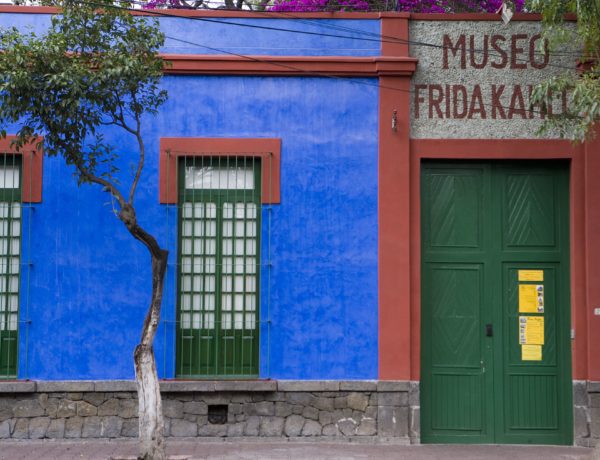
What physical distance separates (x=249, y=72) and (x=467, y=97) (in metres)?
2.72

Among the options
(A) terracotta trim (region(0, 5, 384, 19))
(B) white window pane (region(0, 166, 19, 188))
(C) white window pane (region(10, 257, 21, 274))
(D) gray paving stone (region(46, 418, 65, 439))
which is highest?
(A) terracotta trim (region(0, 5, 384, 19))

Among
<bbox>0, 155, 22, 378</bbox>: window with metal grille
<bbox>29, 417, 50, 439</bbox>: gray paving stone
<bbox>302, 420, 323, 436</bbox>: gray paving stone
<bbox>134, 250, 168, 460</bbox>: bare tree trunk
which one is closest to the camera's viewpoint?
<bbox>134, 250, 168, 460</bbox>: bare tree trunk

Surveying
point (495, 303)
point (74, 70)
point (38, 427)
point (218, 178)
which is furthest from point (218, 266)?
point (495, 303)

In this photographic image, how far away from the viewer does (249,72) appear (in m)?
10.4

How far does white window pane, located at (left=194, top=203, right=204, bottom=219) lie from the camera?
1033cm

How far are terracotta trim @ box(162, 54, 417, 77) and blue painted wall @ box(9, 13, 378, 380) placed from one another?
0.12 m

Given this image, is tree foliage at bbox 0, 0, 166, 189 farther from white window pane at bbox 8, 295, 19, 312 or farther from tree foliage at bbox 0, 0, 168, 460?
white window pane at bbox 8, 295, 19, 312

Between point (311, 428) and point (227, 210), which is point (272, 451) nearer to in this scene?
point (311, 428)

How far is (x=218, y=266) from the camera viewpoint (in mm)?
10289

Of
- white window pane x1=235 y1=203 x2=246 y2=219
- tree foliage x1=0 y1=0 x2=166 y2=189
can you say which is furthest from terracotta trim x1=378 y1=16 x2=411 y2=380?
tree foliage x1=0 y1=0 x2=166 y2=189

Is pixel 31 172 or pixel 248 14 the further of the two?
pixel 248 14

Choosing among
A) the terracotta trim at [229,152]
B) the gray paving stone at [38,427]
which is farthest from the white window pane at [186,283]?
the gray paving stone at [38,427]

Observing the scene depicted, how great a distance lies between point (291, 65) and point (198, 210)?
2.12 m

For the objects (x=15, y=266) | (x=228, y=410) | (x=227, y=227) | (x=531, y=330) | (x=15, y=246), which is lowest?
(x=228, y=410)
